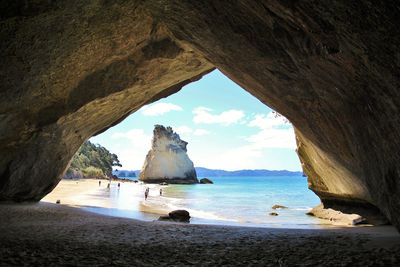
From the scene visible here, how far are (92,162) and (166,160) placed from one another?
2605 centimetres

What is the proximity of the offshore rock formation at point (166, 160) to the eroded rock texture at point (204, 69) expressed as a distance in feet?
263

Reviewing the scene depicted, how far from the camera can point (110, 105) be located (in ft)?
50.8

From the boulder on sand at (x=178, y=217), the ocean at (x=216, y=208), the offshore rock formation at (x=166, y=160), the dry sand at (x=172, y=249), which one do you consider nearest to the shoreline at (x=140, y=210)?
the ocean at (x=216, y=208)

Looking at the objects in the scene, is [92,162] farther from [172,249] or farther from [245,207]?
[172,249]

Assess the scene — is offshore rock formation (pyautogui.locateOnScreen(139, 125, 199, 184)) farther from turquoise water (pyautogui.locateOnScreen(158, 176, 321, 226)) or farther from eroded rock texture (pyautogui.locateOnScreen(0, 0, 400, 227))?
eroded rock texture (pyautogui.locateOnScreen(0, 0, 400, 227))

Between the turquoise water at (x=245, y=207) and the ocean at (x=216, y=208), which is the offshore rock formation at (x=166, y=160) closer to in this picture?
the turquoise water at (x=245, y=207)

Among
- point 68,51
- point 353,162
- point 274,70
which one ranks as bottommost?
point 353,162

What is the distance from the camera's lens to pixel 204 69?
52.1 feet

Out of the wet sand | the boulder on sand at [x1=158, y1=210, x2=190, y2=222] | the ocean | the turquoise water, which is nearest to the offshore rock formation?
the turquoise water

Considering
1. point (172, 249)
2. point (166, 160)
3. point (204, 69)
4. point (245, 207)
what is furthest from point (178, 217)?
point (166, 160)

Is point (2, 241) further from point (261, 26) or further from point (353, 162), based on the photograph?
point (353, 162)

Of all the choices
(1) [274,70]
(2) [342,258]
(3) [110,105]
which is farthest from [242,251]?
(3) [110,105]

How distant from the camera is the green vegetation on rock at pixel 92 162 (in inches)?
3515

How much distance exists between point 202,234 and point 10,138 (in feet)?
28.9
